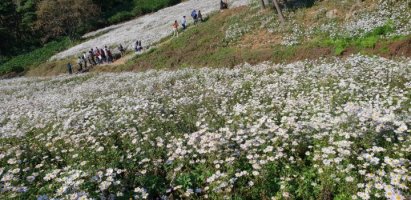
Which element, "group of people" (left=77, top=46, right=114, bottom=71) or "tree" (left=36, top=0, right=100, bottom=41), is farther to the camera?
"tree" (left=36, top=0, right=100, bottom=41)

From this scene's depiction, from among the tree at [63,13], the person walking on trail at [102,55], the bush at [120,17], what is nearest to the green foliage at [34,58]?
the tree at [63,13]

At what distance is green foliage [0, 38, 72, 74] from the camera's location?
182 feet

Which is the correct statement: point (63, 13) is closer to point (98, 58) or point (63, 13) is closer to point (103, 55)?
point (98, 58)

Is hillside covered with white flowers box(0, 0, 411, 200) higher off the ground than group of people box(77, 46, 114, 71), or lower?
higher

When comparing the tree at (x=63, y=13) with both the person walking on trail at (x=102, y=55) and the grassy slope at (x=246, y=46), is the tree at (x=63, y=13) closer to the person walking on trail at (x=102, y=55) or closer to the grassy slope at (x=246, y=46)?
the grassy slope at (x=246, y=46)

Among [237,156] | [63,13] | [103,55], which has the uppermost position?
[63,13]

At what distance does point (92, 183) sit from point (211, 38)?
93.6 ft

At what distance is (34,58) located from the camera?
59.5 metres

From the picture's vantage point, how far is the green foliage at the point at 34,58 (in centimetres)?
5544

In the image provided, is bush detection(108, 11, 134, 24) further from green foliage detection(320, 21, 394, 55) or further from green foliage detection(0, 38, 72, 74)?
green foliage detection(320, 21, 394, 55)

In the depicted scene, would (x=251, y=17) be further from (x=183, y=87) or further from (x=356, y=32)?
(x=183, y=87)

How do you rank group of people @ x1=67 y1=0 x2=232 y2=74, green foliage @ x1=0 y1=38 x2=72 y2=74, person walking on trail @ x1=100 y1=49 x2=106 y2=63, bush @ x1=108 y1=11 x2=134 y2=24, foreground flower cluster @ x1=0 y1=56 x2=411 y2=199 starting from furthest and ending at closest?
bush @ x1=108 y1=11 x2=134 y2=24, green foliage @ x1=0 y1=38 x2=72 y2=74, person walking on trail @ x1=100 y1=49 x2=106 y2=63, group of people @ x1=67 y1=0 x2=232 y2=74, foreground flower cluster @ x1=0 y1=56 x2=411 y2=199

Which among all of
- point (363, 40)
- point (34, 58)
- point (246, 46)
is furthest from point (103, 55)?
point (363, 40)

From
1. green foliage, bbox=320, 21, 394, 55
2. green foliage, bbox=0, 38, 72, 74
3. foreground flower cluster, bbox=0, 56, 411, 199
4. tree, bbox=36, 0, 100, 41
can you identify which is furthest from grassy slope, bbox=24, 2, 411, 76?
tree, bbox=36, 0, 100, 41
